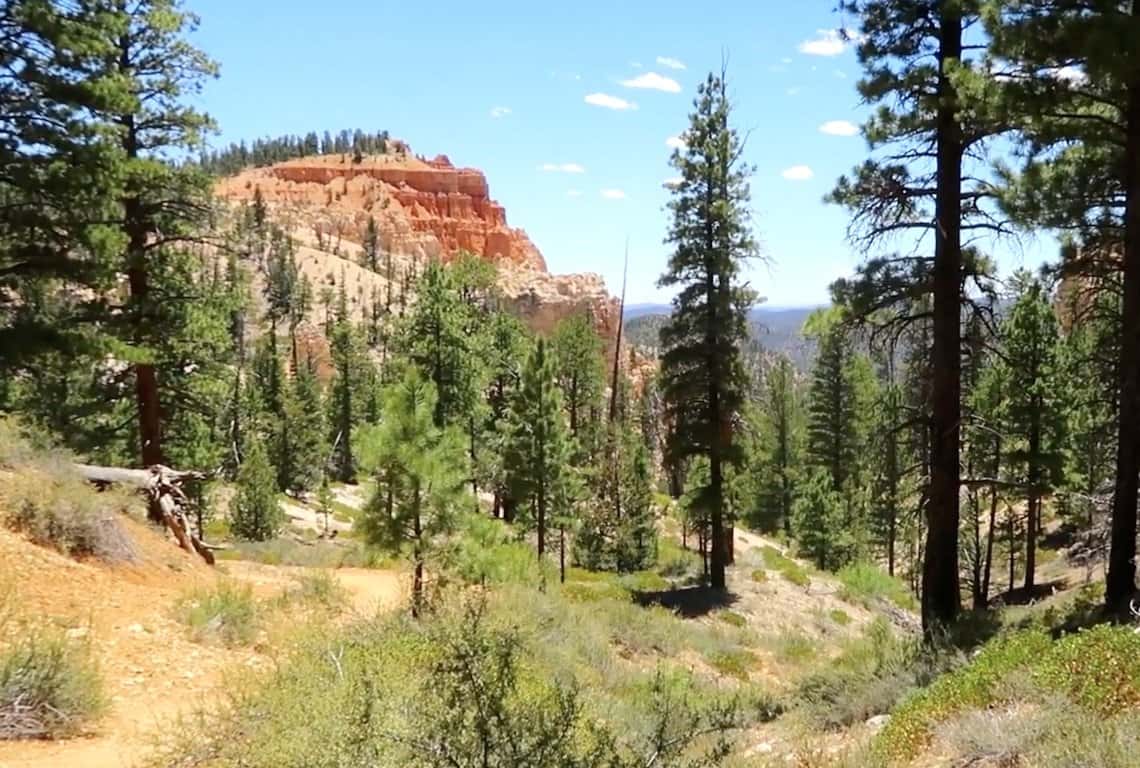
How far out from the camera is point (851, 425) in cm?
4500

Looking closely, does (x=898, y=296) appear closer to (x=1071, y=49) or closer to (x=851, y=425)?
(x=1071, y=49)

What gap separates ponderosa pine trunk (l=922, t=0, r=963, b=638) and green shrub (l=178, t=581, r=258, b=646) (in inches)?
312

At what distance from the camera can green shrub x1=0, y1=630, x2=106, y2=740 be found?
5520 mm

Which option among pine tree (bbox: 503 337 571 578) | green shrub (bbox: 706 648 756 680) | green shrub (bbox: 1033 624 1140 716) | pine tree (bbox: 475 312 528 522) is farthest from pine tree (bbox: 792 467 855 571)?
green shrub (bbox: 1033 624 1140 716)

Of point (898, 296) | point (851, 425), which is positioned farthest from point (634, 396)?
point (898, 296)

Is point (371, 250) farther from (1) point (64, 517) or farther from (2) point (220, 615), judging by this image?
(2) point (220, 615)

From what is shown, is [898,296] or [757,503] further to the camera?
[757,503]

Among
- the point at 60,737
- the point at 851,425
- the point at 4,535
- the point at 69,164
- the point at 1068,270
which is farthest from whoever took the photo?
the point at 851,425

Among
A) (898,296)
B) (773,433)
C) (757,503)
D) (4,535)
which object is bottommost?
(757,503)

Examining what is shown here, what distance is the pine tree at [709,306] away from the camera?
20.4 metres

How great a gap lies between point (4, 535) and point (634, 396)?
93.7 meters

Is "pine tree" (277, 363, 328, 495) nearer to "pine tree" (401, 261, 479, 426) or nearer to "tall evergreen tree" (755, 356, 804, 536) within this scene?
"pine tree" (401, 261, 479, 426)

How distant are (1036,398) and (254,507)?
30.9m

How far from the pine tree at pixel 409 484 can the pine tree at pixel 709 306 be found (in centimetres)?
1091
